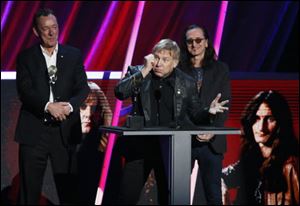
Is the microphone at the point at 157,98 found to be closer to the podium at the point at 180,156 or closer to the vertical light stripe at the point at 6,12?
the podium at the point at 180,156

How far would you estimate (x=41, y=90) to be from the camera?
16.4 ft

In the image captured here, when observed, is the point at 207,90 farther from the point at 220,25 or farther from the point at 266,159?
the point at 220,25

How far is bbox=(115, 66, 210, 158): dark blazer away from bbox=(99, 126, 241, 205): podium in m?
0.23

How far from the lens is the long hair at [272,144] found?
627 cm

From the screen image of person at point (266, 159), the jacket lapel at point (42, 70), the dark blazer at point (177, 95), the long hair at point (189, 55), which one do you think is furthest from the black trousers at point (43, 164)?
the screen image of person at point (266, 159)

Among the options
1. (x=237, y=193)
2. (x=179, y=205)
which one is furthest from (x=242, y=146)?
(x=179, y=205)

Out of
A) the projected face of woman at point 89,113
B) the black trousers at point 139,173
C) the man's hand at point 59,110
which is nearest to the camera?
the black trousers at point 139,173

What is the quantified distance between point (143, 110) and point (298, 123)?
2324mm

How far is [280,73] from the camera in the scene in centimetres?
632

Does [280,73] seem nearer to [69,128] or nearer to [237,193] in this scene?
[237,193]

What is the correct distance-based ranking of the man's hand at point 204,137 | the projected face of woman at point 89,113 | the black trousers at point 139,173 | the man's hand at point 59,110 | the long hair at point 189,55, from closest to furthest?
the black trousers at point 139,173 → the man's hand at point 59,110 → the man's hand at point 204,137 → the long hair at point 189,55 → the projected face of woman at point 89,113

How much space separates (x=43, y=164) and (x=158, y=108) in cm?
102

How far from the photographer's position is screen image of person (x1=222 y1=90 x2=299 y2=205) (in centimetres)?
627

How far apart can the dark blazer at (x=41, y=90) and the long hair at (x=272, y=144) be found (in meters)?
1.83
